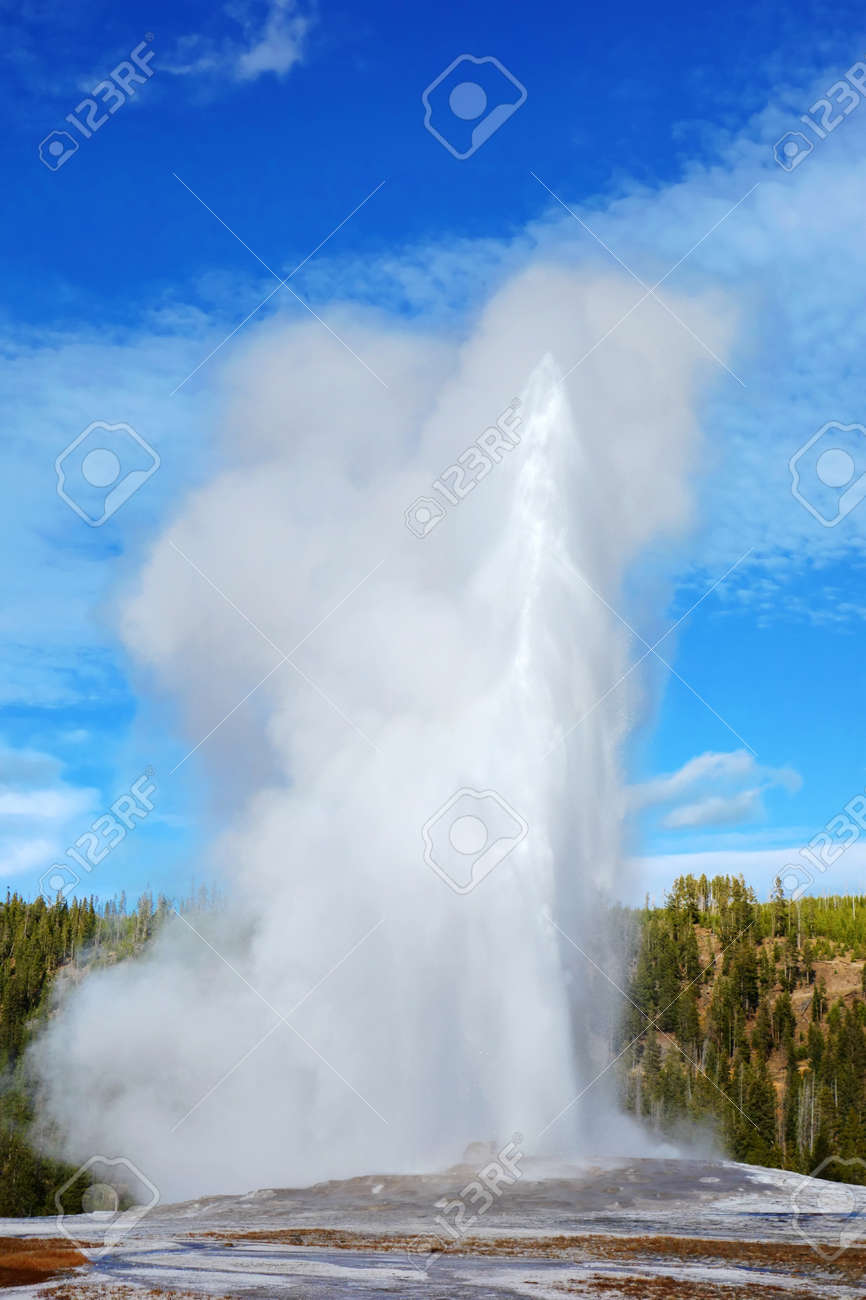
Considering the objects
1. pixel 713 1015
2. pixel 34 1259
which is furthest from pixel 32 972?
pixel 34 1259

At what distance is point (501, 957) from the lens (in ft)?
159

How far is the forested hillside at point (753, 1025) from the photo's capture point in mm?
86125

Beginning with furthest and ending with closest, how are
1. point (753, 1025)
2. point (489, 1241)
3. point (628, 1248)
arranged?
point (753, 1025) → point (489, 1241) → point (628, 1248)

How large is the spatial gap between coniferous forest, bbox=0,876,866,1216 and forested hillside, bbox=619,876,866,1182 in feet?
0.72

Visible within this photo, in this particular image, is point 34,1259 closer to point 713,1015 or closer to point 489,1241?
point 489,1241

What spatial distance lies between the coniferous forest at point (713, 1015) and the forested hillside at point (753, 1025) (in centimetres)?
22

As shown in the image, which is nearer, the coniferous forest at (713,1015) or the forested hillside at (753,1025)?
the coniferous forest at (713,1015)

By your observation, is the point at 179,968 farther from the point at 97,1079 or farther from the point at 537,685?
the point at 537,685

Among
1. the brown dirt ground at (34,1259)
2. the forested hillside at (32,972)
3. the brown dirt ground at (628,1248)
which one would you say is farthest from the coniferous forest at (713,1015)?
the brown dirt ground at (34,1259)

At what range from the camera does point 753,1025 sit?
129875 mm

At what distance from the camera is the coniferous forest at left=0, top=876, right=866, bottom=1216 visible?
82.2 metres

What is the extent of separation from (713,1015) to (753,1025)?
9790 mm

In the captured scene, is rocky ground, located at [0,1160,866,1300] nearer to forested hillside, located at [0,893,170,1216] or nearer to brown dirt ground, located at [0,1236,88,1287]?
brown dirt ground, located at [0,1236,88,1287]

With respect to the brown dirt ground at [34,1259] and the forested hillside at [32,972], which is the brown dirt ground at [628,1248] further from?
the forested hillside at [32,972]
